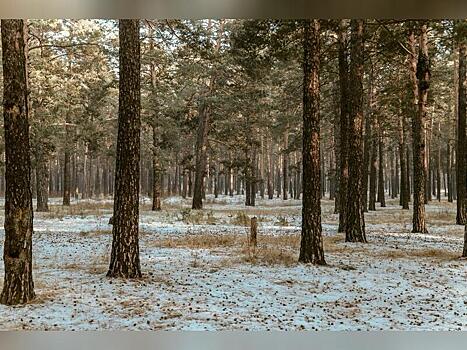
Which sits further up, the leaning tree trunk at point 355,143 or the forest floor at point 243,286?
the leaning tree trunk at point 355,143

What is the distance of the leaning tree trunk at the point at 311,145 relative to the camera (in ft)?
16.9

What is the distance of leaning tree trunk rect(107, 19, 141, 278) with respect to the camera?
4426 millimetres

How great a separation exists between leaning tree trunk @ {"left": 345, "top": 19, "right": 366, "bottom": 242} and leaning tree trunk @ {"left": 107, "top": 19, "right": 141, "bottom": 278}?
3.64 meters

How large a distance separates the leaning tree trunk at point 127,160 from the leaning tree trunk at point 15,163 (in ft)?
3.07

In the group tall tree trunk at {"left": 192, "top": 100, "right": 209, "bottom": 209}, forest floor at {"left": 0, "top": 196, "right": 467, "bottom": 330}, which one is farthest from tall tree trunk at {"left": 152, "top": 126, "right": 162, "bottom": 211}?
forest floor at {"left": 0, "top": 196, "right": 467, "bottom": 330}

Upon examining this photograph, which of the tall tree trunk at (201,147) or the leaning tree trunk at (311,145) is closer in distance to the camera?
the leaning tree trunk at (311,145)

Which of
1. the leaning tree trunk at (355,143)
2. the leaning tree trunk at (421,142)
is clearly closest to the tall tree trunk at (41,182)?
the leaning tree trunk at (355,143)

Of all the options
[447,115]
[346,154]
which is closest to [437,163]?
[447,115]

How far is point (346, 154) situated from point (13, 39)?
217 inches

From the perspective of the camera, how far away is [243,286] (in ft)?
14.5

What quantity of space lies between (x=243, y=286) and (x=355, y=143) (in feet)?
11.4

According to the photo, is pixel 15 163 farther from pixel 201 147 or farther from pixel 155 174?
pixel 201 147

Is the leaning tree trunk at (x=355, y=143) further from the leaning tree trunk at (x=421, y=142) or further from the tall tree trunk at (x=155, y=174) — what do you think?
the tall tree trunk at (x=155, y=174)

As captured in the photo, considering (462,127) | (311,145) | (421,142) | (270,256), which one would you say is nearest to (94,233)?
(270,256)
